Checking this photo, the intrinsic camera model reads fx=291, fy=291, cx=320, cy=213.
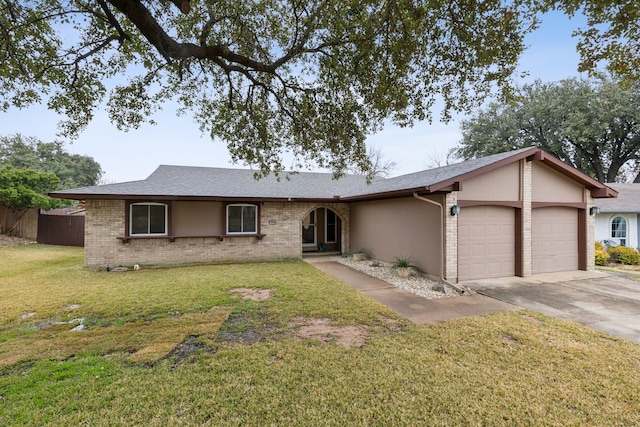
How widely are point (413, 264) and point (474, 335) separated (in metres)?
4.44

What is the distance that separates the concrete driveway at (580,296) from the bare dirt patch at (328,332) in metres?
3.70

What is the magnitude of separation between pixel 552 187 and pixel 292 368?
31.2ft

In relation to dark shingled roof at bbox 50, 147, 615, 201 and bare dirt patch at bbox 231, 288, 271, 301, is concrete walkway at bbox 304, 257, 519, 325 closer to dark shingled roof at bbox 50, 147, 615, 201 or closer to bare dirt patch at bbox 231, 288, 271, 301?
bare dirt patch at bbox 231, 288, 271, 301

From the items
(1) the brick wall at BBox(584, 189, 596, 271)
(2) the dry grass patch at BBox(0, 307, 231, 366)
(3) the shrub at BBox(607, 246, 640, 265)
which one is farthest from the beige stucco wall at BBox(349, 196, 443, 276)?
(3) the shrub at BBox(607, 246, 640, 265)

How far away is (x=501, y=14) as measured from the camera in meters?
4.75

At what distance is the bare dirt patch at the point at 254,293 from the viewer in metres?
6.29

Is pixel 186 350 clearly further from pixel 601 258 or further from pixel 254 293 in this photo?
pixel 601 258

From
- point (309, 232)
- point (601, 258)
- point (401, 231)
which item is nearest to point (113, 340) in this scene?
point (401, 231)

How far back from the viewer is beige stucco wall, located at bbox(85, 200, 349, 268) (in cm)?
977

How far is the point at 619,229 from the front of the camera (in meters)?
13.1

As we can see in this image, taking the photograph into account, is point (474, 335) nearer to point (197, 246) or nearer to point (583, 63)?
point (583, 63)

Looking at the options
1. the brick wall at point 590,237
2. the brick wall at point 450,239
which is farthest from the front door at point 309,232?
the brick wall at point 590,237

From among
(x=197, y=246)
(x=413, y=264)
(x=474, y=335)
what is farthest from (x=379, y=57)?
(x=197, y=246)

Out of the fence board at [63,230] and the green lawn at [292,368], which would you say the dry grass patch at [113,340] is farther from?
the fence board at [63,230]
